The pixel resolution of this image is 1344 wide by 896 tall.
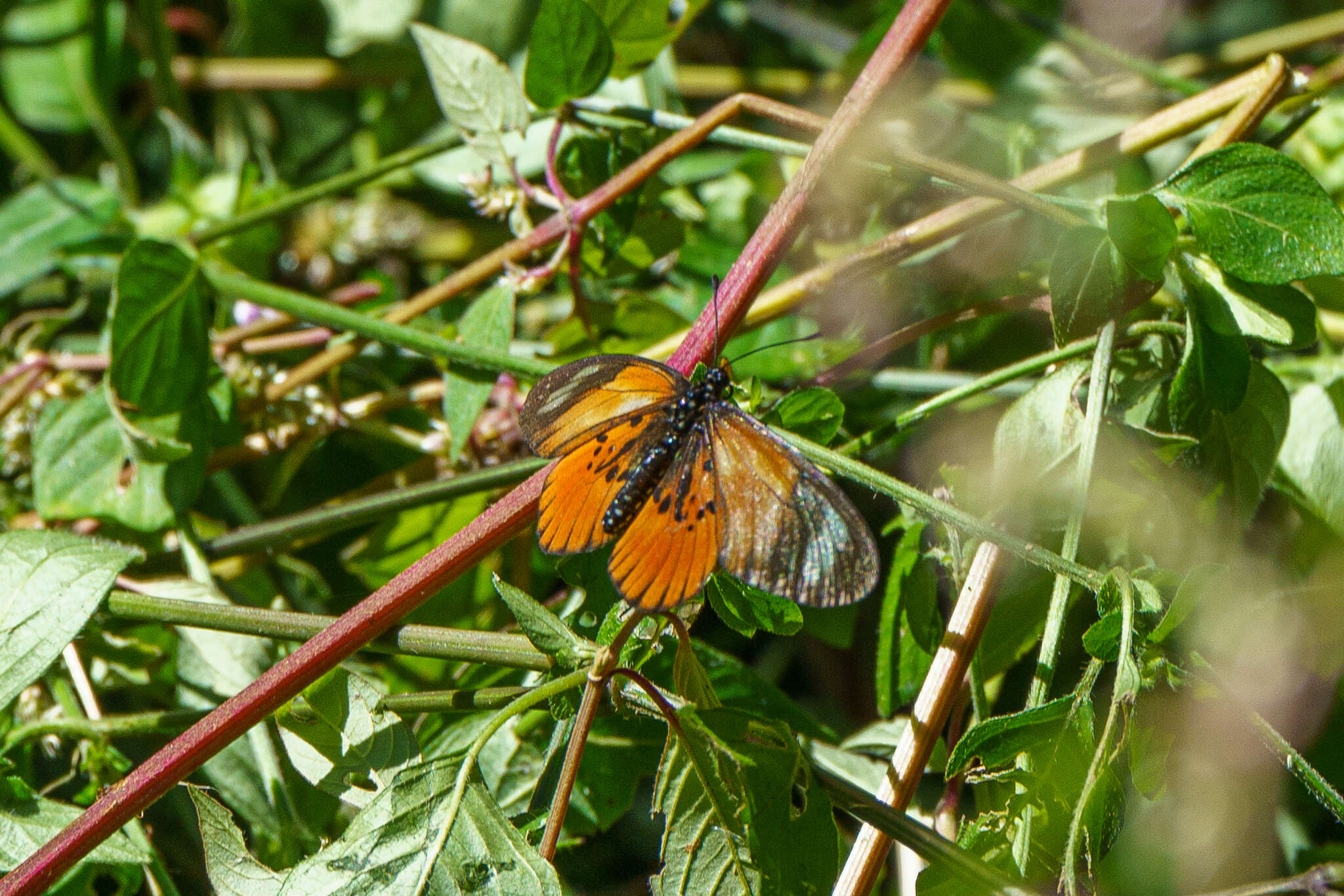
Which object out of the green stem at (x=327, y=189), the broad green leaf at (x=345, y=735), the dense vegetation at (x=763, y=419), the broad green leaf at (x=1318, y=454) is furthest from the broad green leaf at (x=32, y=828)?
the broad green leaf at (x=1318, y=454)

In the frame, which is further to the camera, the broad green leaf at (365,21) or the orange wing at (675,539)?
the broad green leaf at (365,21)

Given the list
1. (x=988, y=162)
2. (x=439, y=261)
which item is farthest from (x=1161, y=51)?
(x=439, y=261)

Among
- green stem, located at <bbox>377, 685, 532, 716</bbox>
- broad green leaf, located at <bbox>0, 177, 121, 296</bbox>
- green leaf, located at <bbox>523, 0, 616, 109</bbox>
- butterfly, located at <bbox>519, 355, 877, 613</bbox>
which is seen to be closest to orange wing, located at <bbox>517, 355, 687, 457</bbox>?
butterfly, located at <bbox>519, 355, 877, 613</bbox>

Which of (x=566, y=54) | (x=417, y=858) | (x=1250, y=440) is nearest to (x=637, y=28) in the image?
(x=566, y=54)

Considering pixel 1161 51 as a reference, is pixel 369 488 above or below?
below

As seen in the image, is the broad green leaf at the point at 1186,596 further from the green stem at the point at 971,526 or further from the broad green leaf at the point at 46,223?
the broad green leaf at the point at 46,223

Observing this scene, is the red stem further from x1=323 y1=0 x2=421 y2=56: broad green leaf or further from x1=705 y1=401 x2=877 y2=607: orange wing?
x1=323 y1=0 x2=421 y2=56: broad green leaf

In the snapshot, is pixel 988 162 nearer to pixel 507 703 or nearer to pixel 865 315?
pixel 865 315
